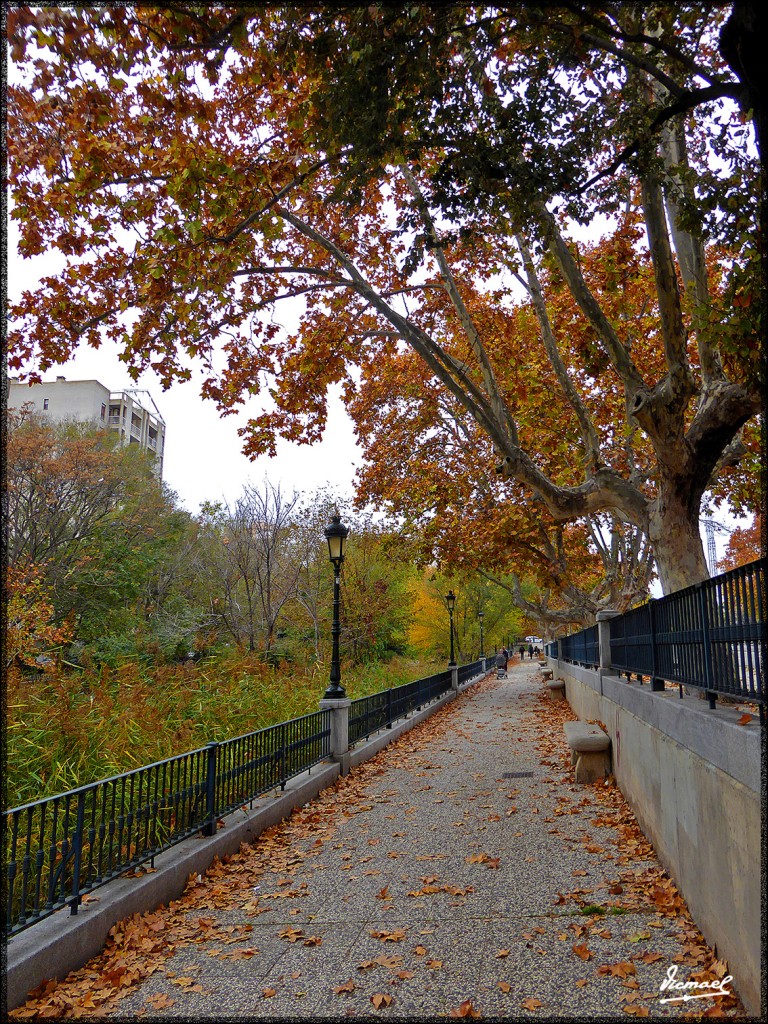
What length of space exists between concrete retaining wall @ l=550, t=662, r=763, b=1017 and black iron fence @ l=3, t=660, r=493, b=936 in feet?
13.2

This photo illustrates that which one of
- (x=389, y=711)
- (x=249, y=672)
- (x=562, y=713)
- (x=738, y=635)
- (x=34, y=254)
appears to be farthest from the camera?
(x=562, y=713)

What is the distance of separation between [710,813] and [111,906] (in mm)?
4078

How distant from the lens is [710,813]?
4.30m

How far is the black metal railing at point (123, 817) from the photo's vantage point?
4.39 m

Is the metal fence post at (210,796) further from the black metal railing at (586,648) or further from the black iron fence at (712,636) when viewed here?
the black metal railing at (586,648)

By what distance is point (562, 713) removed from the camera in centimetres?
2023

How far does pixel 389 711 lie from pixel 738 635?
11850mm

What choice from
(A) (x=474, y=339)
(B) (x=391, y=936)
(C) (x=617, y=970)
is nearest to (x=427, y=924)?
(B) (x=391, y=936)

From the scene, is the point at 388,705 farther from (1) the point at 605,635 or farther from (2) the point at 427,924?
(2) the point at 427,924

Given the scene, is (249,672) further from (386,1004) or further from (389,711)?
(386,1004)

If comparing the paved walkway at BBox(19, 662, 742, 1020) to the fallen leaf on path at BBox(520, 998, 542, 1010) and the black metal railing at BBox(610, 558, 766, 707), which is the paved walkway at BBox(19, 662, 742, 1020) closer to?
the fallen leaf on path at BBox(520, 998, 542, 1010)

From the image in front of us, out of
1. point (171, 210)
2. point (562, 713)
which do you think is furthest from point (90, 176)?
point (562, 713)

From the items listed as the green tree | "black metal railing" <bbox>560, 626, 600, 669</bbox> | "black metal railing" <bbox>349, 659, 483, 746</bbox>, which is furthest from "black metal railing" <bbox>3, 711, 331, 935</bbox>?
the green tree

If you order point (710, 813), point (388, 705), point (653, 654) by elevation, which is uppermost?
point (653, 654)
